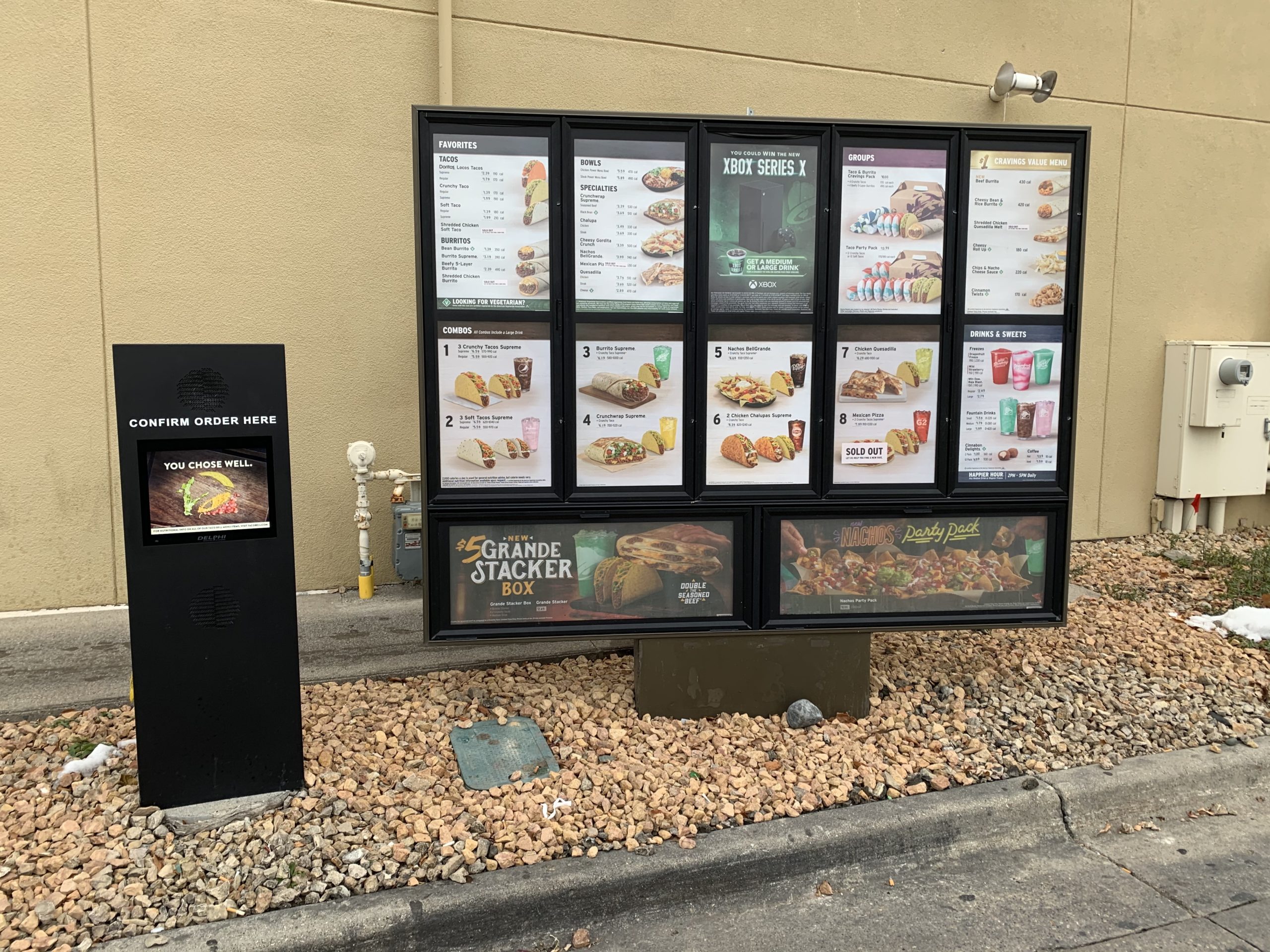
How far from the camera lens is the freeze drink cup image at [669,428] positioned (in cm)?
414

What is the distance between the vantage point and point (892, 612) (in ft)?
14.5

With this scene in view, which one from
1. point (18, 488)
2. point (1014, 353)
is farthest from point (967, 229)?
point (18, 488)

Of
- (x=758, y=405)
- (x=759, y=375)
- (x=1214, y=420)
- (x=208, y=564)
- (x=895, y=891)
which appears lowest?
(x=895, y=891)

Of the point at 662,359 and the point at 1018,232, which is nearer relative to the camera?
the point at 662,359

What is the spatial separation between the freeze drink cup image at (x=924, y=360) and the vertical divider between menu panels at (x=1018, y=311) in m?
0.14

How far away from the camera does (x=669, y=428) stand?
4.16 m

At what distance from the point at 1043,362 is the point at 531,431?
7.84 feet

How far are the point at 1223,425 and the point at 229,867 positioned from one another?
8.23 metres

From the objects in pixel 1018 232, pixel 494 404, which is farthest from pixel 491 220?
pixel 1018 232

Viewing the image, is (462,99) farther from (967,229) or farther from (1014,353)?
(1014,353)

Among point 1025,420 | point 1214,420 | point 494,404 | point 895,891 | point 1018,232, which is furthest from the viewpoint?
point 1214,420

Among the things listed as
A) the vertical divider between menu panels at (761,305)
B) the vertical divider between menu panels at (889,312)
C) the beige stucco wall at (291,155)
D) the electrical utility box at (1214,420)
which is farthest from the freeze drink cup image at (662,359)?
the electrical utility box at (1214,420)

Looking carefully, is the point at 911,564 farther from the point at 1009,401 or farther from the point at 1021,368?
the point at 1021,368

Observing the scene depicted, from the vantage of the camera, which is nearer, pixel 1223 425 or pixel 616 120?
pixel 616 120
